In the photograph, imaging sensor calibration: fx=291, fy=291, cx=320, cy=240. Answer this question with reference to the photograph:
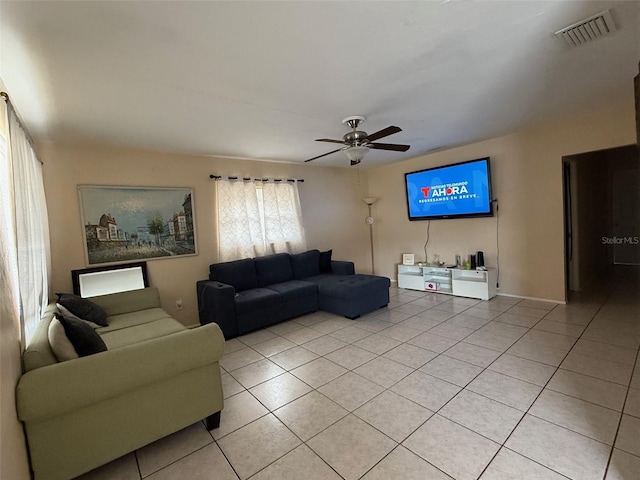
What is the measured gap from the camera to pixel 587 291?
4.57 metres

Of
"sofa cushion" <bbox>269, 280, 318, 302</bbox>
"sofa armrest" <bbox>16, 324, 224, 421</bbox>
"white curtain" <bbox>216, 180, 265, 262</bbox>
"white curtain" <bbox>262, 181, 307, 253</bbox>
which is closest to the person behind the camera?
"sofa armrest" <bbox>16, 324, 224, 421</bbox>

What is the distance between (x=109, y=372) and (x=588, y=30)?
11.5 feet

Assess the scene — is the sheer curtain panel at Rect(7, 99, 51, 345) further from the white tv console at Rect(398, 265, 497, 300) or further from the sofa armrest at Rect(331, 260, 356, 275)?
the white tv console at Rect(398, 265, 497, 300)

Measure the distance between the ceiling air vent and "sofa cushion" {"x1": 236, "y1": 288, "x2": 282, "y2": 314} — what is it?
3.60 meters

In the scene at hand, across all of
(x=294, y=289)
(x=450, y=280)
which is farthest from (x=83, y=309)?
(x=450, y=280)

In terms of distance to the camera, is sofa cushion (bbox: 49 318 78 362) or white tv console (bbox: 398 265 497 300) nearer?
sofa cushion (bbox: 49 318 78 362)

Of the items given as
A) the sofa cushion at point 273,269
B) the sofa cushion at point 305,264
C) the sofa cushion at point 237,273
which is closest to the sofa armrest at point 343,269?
the sofa cushion at point 305,264

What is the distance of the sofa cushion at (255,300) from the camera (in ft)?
11.9

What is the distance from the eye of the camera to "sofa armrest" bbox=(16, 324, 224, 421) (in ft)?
4.73

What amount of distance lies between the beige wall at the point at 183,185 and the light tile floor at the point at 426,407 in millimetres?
1342

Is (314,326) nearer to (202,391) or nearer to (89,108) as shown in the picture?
(202,391)

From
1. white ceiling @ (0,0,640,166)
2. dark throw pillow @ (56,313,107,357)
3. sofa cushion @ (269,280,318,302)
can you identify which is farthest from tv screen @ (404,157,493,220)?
dark throw pillow @ (56,313,107,357)

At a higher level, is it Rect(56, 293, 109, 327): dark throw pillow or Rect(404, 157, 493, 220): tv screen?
Rect(404, 157, 493, 220): tv screen

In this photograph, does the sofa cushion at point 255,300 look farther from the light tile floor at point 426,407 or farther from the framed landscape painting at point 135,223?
the framed landscape painting at point 135,223
